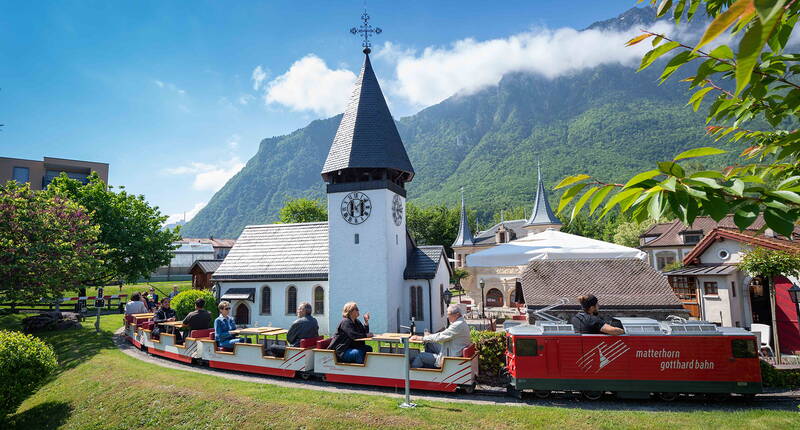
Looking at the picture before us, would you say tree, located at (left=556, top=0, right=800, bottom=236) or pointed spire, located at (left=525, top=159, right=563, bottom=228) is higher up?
pointed spire, located at (left=525, top=159, right=563, bottom=228)

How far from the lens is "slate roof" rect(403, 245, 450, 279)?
70.7ft

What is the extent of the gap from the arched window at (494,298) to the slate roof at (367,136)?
18.4m

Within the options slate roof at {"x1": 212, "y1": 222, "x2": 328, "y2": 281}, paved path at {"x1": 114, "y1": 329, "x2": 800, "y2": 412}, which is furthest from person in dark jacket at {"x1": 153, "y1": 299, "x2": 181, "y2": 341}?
paved path at {"x1": 114, "y1": 329, "x2": 800, "y2": 412}

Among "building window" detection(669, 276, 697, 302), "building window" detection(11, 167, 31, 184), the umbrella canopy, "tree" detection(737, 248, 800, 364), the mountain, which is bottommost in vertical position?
"building window" detection(669, 276, 697, 302)

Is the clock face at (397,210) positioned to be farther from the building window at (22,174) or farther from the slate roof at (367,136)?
the building window at (22,174)

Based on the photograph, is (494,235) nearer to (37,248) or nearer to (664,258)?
(664,258)

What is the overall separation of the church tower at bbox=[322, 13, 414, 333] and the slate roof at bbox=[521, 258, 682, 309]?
25.1 feet

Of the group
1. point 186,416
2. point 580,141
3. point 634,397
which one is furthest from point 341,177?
point 580,141

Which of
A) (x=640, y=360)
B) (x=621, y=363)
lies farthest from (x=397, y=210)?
(x=640, y=360)

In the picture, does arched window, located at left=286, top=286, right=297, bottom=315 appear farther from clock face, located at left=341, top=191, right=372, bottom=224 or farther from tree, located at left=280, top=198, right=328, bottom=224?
tree, located at left=280, top=198, right=328, bottom=224

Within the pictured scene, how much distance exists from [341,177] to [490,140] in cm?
14397

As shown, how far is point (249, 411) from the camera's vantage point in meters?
9.29

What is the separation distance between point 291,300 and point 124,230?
12887mm

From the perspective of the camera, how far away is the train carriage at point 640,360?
875cm
